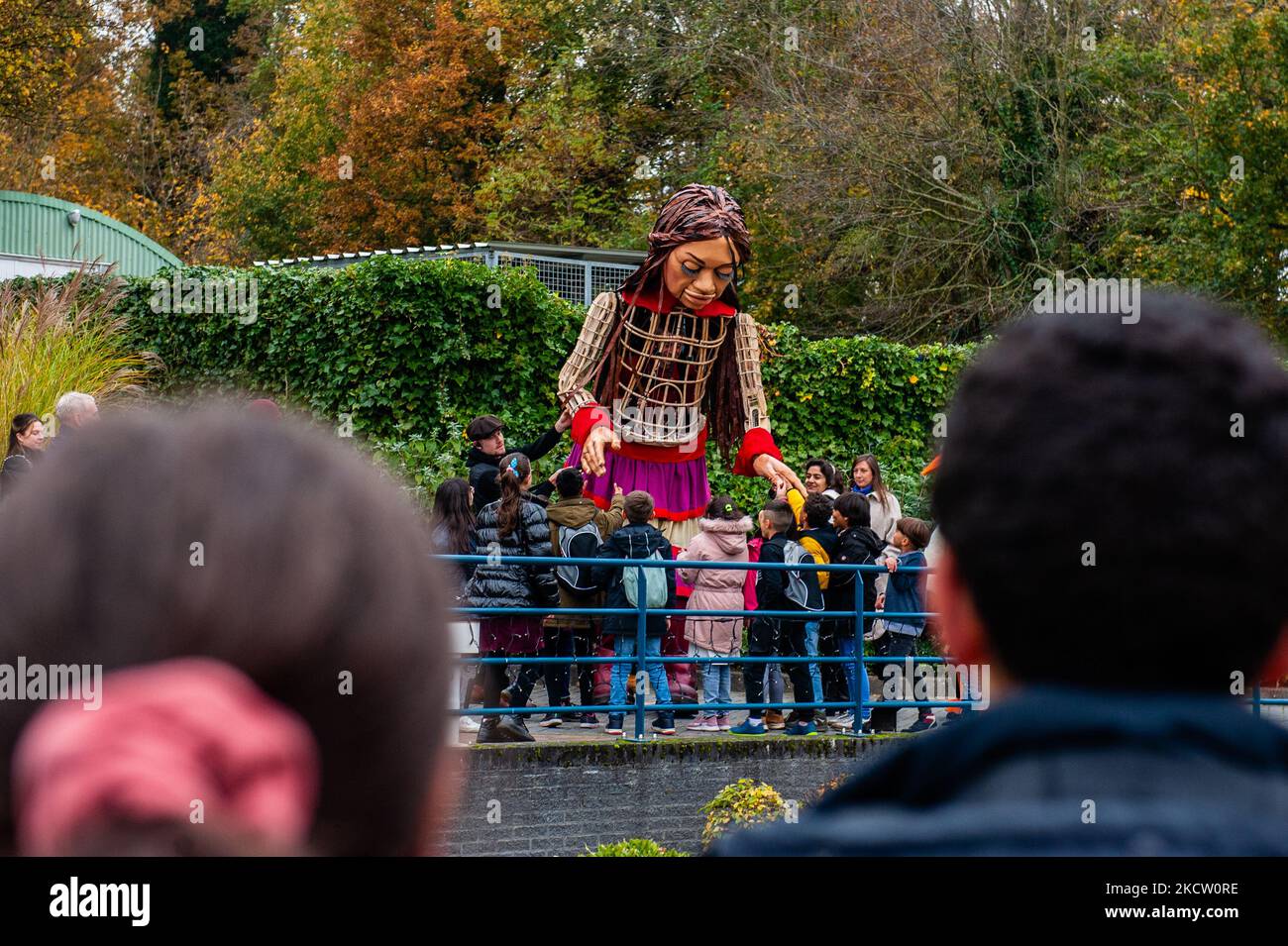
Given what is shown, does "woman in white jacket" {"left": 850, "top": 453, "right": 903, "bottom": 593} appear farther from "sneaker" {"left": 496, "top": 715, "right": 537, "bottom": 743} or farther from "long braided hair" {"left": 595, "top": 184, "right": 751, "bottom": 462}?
"sneaker" {"left": 496, "top": 715, "right": 537, "bottom": 743}

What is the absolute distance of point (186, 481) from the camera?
0.77m

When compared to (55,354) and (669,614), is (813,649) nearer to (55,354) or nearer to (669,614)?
(669,614)

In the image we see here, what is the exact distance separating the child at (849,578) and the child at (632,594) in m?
1.09

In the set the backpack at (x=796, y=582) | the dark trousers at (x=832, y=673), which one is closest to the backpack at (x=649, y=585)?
the backpack at (x=796, y=582)

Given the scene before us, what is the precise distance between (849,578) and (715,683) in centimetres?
111

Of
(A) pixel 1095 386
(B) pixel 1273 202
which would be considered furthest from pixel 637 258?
(A) pixel 1095 386

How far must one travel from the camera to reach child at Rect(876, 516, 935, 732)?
9.04 meters

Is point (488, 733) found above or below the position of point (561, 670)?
below

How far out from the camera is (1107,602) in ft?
3.43

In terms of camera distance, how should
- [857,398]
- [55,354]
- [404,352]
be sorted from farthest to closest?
[857,398] → [404,352] → [55,354]

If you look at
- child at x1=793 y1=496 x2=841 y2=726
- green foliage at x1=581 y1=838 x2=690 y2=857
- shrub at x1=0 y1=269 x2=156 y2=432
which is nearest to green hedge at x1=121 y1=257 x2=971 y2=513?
shrub at x1=0 y1=269 x2=156 y2=432

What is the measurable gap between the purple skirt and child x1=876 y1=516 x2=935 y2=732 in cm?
117

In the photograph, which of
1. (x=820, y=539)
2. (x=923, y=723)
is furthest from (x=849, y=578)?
(x=923, y=723)
